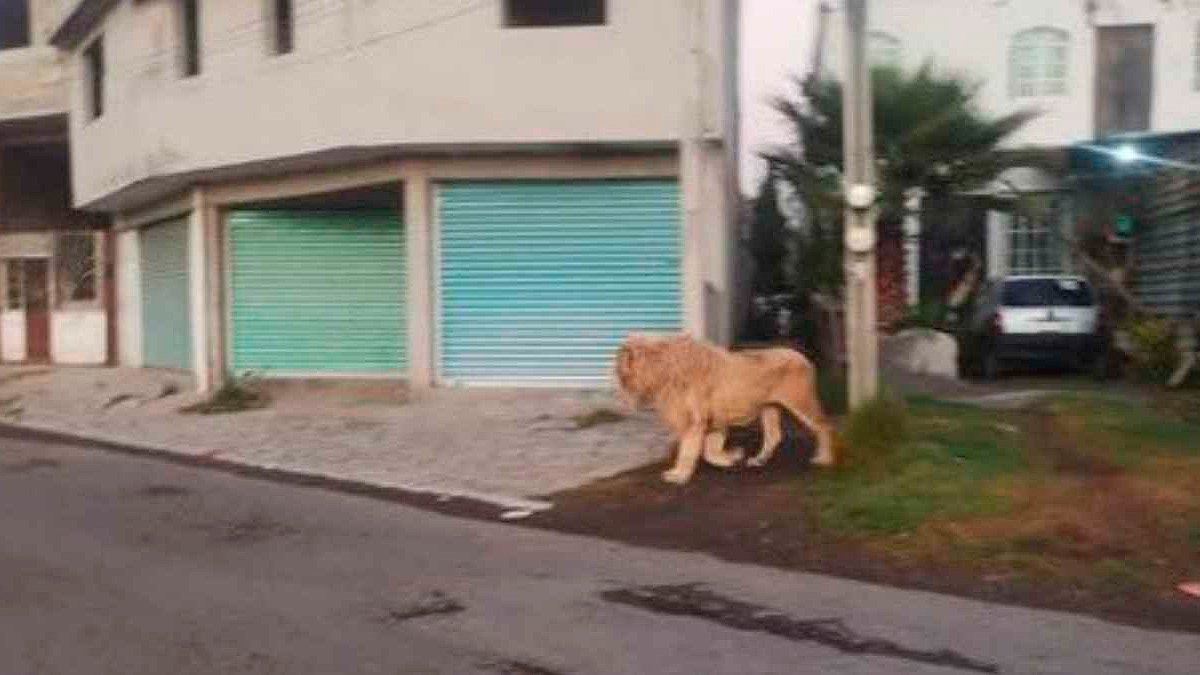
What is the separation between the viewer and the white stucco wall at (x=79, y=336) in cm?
2673

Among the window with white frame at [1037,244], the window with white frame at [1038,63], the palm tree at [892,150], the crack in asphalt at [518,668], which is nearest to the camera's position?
the crack in asphalt at [518,668]

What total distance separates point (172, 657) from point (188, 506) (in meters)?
4.93

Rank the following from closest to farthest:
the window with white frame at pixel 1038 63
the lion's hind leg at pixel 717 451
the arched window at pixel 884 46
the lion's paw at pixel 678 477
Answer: the lion's paw at pixel 678 477
the lion's hind leg at pixel 717 451
the arched window at pixel 884 46
the window with white frame at pixel 1038 63

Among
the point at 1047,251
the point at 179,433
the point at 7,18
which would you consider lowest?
the point at 179,433

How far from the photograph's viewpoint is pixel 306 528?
10.2 meters

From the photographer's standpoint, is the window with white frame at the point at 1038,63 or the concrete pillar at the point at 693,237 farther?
the window with white frame at the point at 1038,63

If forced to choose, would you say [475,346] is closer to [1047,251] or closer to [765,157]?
[765,157]

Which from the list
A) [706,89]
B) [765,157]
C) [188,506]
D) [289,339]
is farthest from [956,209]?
[188,506]

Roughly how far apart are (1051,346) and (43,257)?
18291 millimetres

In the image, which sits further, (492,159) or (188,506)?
(492,159)

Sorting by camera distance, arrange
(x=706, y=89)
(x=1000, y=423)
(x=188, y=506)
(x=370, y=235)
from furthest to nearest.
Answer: (x=370, y=235) → (x=706, y=89) → (x=1000, y=423) → (x=188, y=506)

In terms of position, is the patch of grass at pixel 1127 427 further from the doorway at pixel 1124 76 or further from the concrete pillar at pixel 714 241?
the doorway at pixel 1124 76

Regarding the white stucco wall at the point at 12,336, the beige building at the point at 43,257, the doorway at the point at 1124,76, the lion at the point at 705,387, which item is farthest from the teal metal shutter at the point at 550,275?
the white stucco wall at the point at 12,336

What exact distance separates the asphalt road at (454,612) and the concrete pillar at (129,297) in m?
15.4
